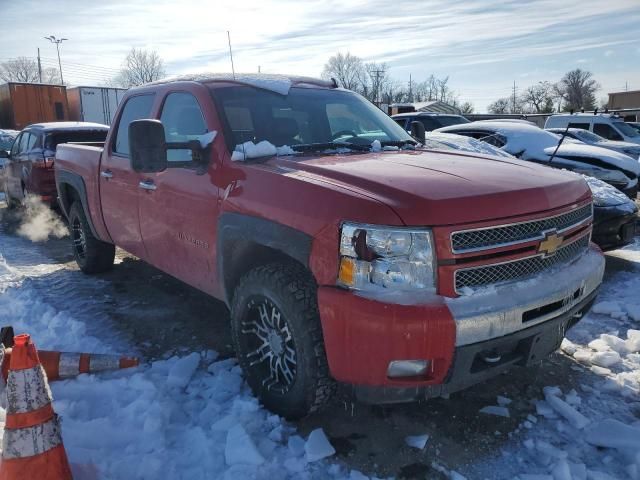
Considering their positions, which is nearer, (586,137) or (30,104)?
(586,137)

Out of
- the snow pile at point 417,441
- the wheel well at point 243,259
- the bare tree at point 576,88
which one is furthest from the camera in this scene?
the bare tree at point 576,88

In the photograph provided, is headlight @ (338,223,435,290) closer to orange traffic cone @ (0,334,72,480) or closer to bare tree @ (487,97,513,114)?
orange traffic cone @ (0,334,72,480)

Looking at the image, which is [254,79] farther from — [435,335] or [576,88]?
[576,88]

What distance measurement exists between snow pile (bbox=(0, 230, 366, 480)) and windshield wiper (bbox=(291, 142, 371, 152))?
1.54 metres

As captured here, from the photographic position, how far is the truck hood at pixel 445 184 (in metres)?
2.38

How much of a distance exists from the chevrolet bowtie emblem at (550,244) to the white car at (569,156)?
5947 mm

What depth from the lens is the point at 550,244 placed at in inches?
106

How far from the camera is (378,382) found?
2.41m

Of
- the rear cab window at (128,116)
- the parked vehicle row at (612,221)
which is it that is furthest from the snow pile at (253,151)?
the parked vehicle row at (612,221)

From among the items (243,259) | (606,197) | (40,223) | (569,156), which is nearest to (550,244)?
(243,259)

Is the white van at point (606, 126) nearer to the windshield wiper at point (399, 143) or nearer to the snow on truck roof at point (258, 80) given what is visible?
the windshield wiper at point (399, 143)

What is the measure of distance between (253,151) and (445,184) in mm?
1213

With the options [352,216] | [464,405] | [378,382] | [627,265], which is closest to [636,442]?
[464,405]

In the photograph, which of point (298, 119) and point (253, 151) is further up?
point (298, 119)
